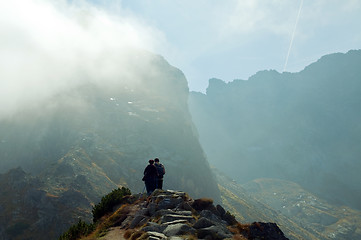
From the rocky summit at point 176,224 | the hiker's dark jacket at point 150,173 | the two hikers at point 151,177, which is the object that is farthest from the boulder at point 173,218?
the hiker's dark jacket at point 150,173

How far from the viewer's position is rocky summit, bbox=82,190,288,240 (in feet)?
50.5

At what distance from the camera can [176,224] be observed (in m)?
16.4

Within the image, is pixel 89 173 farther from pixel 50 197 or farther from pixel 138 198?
pixel 138 198

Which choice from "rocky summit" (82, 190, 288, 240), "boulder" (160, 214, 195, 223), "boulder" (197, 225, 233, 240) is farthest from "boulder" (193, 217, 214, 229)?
"boulder" (160, 214, 195, 223)

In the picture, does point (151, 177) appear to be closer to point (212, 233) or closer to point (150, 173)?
point (150, 173)

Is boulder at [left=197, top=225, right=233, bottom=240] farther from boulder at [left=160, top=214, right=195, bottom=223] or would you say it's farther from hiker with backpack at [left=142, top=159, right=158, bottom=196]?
hiker with backpack at [left=142, top=159, right=158, bottom=196]

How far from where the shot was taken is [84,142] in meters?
176

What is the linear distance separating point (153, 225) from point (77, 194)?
107 meters

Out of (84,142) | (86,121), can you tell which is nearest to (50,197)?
(84,142)

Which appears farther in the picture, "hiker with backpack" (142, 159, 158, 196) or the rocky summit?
"hiker with backpack" (142, 159, 158, 196)

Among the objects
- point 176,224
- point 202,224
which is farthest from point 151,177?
point 202,224

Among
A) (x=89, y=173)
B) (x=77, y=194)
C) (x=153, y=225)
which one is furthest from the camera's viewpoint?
(x=89, y=173)

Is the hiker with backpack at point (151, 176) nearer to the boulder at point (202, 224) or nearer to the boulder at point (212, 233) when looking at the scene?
the boulder at point (202, 224)

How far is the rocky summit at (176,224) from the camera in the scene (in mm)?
15406
